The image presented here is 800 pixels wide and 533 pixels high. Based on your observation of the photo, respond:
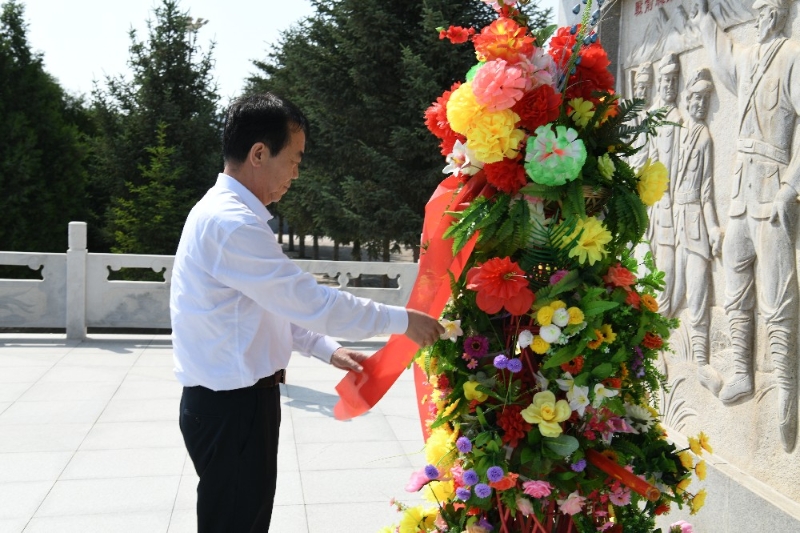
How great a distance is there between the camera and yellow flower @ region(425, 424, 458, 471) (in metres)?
1.94

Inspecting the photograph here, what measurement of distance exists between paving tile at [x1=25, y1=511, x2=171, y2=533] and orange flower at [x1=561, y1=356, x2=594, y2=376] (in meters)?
2.18

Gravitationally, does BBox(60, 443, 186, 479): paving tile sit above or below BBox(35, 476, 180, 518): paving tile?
above

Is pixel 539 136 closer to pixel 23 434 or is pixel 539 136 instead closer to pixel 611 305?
pixel 611 305

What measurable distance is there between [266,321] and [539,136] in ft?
3.16

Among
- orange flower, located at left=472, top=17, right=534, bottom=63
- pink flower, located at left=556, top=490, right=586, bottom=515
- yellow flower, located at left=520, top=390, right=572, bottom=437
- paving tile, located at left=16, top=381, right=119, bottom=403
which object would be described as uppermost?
orange flower, located at left=472, top=17, right=534, bottom=63

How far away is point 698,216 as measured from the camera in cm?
295

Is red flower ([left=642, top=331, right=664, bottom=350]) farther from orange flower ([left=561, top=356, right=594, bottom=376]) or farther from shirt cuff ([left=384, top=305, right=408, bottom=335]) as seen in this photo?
shirt cuff ([left=384, top=305, right=408, bottom=335])

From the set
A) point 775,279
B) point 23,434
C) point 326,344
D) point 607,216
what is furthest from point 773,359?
point 23,434

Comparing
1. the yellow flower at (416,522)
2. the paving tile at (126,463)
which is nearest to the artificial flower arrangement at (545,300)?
the yellow flower at (416,522)

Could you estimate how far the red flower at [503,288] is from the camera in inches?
67.9

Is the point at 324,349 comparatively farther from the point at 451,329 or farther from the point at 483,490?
the point at 483,490

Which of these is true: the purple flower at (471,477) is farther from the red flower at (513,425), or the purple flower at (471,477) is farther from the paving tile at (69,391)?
the paving tile at (69,391)

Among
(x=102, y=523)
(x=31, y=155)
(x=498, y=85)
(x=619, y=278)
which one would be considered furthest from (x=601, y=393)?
(x=31, y=155)

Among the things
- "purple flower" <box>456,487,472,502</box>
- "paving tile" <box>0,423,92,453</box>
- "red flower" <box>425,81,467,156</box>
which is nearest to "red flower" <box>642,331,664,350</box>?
"purple flower" <box>456,487,472,502</box>
